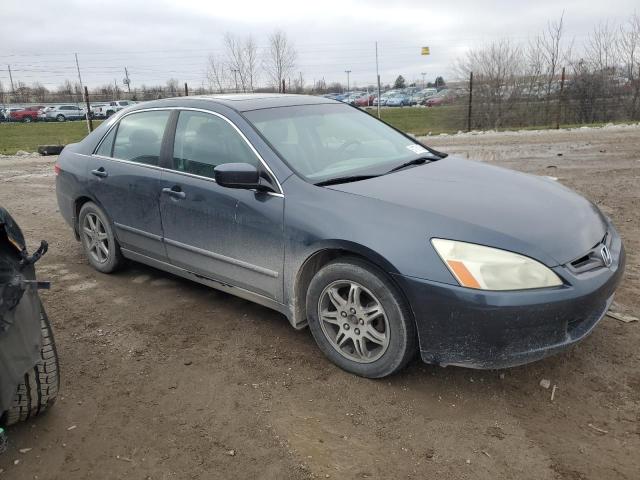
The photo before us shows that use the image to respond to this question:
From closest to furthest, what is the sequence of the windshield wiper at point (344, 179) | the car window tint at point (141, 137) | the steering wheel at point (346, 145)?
1. the windshield wiper at point (344, 179)
2. the steering wheel at point (346, 145)
3. the car window tint at point (141, 137)

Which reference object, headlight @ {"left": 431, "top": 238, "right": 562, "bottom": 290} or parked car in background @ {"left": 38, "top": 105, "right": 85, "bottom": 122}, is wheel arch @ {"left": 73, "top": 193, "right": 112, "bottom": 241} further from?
parked car in background @ {"left": 38, "top": 105, "right": 85, "bottom": 122}

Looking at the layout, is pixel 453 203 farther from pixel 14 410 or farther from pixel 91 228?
pixel 91 228

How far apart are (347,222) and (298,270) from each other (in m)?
0.47

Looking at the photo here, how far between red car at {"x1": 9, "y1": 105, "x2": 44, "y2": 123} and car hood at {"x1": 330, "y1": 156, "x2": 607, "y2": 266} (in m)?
44.6

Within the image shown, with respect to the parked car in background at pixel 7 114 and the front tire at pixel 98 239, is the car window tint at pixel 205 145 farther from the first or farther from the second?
the parked car in background at pixel 7 114

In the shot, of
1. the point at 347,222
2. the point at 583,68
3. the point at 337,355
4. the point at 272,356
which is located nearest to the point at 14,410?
the point at 272,356

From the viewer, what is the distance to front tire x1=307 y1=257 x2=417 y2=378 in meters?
2.83

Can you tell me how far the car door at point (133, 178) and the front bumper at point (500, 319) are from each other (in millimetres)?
2278

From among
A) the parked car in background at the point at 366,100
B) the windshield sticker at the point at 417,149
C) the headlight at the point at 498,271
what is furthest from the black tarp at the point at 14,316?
the parked car in background at the point at 366,100

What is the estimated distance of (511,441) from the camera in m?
2.54

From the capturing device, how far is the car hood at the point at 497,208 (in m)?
2.69

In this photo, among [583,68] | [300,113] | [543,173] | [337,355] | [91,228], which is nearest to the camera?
[337,355]

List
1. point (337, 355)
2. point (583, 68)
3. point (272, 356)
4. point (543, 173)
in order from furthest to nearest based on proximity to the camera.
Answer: point (583, 68) → point (543, 173) → point (272, 356) → point (337, 355)

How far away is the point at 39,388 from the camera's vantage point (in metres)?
2.66
